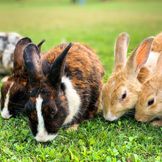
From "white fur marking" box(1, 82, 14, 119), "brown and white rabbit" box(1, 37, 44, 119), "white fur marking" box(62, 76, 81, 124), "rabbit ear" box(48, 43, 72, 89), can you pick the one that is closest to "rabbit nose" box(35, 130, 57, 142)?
"white fur marking" box(62, 76, 81, 124)

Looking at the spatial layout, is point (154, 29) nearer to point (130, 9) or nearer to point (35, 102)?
point (130, 9)

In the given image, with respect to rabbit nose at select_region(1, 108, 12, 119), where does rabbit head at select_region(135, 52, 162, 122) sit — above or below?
above

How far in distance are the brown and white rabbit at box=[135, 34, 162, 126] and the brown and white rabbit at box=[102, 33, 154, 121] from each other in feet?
0.29

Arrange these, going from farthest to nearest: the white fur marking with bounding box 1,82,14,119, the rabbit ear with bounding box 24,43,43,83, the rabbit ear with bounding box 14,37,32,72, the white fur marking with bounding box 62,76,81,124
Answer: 1. the rabbit ear with bounding box 14,37,32,72
2. the white fur marking with bounding box 1,82,14,119
3. the white fur marking with bounding box 62,76,81,124
4. the rabbit ear with bounding box 24,43,43,83

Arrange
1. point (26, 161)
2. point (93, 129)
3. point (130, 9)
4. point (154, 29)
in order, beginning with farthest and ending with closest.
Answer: point (130, 9) < point (154, 29) < point (93, 129) < point (26, 161)

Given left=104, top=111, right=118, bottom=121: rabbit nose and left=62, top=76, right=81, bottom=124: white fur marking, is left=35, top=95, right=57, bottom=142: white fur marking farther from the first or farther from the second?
left=104, top=111, right=118, bottom=121: rabbit nose

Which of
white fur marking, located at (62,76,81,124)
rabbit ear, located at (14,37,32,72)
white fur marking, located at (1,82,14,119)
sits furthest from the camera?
rabbit ear, located at (14,37,32,72)

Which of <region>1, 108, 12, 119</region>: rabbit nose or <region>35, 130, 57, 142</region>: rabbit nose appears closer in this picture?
<region>35, 130, 57, 142</region>: rabbit nose

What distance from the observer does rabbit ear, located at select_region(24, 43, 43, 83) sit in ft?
14.4

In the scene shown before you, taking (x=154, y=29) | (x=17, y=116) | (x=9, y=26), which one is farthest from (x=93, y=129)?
(x=9, y=26)

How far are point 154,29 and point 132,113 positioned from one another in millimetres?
9516

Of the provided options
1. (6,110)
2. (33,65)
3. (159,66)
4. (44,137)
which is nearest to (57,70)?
(33,65)

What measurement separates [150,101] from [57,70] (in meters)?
1.15

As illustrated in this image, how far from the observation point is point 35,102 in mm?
4199
